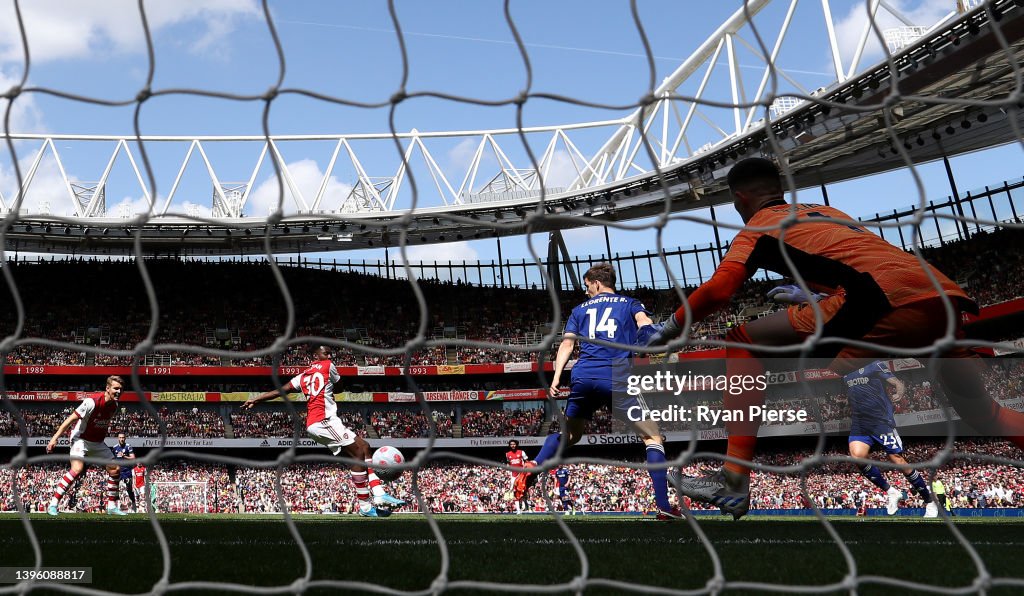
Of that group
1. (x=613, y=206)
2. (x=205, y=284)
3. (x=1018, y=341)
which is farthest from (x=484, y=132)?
(x=1018, y=341)

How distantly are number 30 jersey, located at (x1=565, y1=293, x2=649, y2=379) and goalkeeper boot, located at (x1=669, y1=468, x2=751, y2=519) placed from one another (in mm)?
2057

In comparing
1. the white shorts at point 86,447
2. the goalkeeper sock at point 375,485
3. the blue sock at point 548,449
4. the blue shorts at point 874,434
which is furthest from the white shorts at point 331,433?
the blue shorts at point 874,434

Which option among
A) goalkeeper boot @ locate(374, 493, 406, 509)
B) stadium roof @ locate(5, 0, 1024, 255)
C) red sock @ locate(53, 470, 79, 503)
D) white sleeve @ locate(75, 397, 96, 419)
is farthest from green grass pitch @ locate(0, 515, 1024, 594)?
stadium roof @ locate(5, 0, 1024, 255)

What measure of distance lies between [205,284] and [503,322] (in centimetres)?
1401

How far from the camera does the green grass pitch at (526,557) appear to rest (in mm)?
3082

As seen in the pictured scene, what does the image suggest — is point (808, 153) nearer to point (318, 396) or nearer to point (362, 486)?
point (362, 486)

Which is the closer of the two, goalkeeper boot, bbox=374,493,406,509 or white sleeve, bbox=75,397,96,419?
goalkeeper boot, bbox=374,493,406,509

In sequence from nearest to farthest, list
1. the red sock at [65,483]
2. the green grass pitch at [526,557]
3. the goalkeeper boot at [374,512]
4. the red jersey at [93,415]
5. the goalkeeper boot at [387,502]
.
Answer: the green grass pitch at [526,557], the goalkeeper boot at [387,502], the goalkeeper boot at [374,512], the red jersey at [93,415], the red sock at [65,483]

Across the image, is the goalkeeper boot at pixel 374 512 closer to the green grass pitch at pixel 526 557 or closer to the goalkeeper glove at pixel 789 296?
the green grass pitch at pixel 526 557

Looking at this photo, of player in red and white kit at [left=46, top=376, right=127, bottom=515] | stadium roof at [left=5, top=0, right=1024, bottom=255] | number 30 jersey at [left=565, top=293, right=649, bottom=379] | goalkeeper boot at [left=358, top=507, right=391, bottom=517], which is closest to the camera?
number 30 jersey at [left=565, top=293, right=649, bottom=379]

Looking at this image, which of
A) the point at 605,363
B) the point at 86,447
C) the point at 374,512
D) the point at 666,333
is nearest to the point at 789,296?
the point at 666,333

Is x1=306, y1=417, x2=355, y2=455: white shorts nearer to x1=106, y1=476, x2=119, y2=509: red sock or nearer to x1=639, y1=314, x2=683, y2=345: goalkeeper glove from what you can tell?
x1=639, y1=314, x2=683, y2=345: goalkeeper glove

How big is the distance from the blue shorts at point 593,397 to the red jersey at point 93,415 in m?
6.13

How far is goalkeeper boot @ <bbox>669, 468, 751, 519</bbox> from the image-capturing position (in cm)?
371
